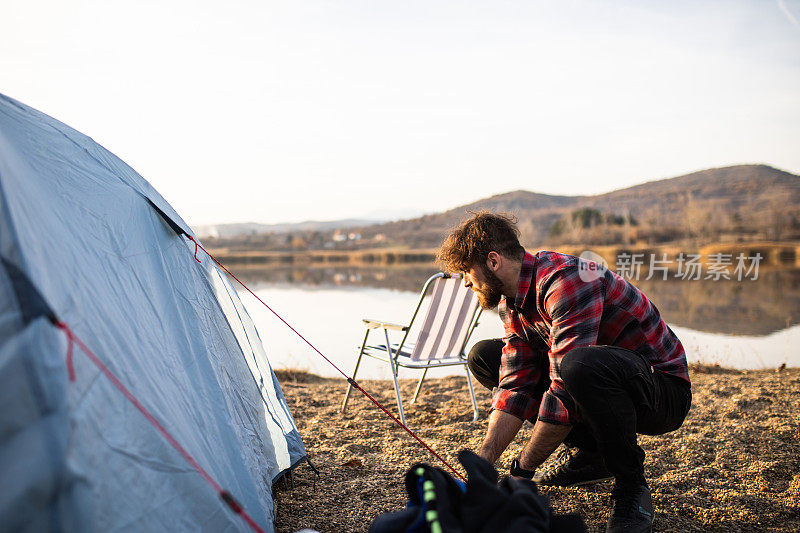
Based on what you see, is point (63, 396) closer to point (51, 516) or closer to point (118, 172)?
point (51, 516)

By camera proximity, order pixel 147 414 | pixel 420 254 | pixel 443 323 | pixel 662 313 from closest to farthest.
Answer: pixel 147 414 → pixel 443 323 → pixel 662 313 → pixel 420 254

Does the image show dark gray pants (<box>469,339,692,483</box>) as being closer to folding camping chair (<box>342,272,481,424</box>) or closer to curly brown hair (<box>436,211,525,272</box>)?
curly brown hair (<box>436,211,525,272</box>)

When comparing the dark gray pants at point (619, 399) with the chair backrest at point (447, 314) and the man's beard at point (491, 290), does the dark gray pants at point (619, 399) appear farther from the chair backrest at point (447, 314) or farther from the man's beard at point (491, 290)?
the chair backrest at point (447, 314)

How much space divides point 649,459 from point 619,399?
111 centimetres

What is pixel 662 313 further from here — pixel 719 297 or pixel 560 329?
pixel 560 329

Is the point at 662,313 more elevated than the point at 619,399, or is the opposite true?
the point at 619,399

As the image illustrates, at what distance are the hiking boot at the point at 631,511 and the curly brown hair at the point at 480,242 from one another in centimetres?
100

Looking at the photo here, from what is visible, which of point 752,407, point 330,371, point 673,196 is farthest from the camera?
point 673,196

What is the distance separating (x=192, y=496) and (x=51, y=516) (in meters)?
0.42

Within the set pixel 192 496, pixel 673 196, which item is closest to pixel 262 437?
pixel 192 496

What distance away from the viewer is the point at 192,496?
1.55m

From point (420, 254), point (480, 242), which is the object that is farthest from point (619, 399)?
point (420, 254)

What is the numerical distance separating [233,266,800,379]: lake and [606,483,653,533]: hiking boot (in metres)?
3.97

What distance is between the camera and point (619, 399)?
80.7 inches
